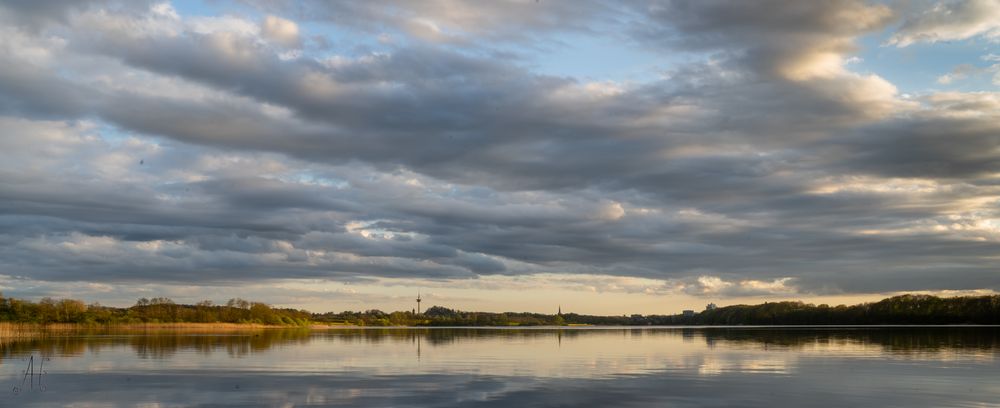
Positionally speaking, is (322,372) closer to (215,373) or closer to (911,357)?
(215,373)

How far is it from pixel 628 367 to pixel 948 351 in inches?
1427

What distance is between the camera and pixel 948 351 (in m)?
73.4

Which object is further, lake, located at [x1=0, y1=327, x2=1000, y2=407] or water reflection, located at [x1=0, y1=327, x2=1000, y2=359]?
water reflection, located at [x1=0, y1=327, x2=1000, y2=359]

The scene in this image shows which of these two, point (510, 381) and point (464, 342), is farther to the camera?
point (464, 342)

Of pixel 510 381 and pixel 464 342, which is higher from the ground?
pixel 510 381

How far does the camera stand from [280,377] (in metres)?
48.1

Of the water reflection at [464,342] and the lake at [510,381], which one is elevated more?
the lake at [510,381]

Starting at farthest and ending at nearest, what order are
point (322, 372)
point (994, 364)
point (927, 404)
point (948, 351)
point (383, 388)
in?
point (948, 351), point (994, 364), point (322, 372), point (383, 388), point (927, 404)

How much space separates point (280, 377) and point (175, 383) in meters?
6.11

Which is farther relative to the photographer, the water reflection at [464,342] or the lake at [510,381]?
the water reflection at [464,342]

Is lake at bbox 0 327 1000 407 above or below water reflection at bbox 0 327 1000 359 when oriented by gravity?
above

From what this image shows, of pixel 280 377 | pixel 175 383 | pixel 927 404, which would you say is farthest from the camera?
pixel 280 377

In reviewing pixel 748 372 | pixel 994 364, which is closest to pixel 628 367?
pixel 748 372

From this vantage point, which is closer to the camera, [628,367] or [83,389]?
[83,389]
